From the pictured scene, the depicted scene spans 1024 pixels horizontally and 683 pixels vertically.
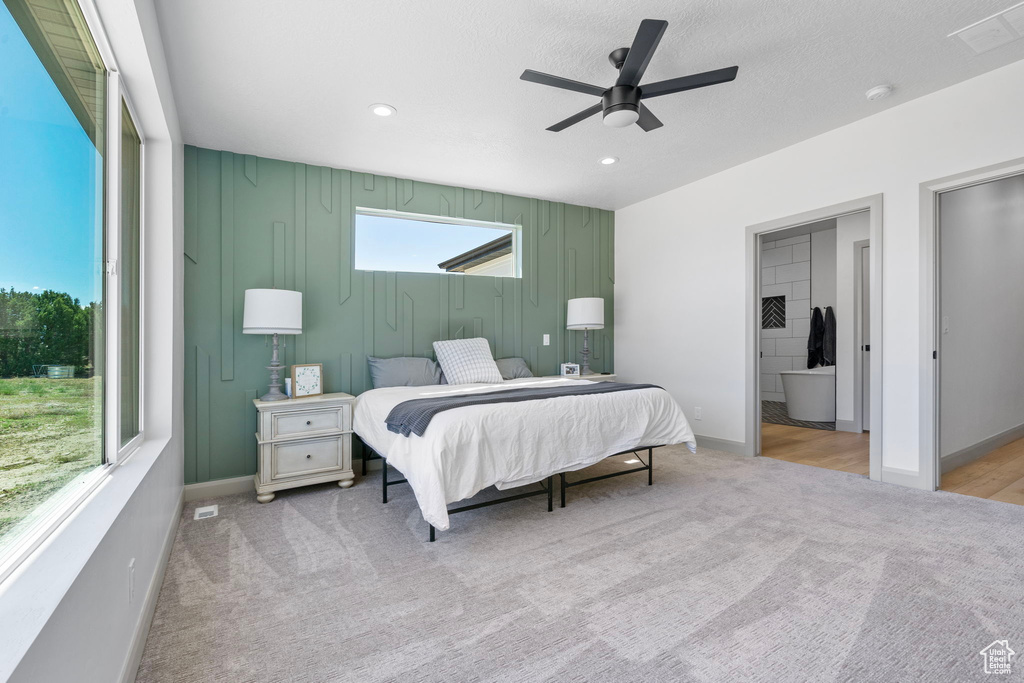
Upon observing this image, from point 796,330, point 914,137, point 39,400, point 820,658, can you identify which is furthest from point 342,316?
point 796,330

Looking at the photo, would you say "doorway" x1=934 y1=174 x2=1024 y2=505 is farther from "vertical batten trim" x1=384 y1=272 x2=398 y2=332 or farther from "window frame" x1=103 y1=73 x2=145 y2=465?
"window frame" x1=103 y1=73 x2=145 y2=465

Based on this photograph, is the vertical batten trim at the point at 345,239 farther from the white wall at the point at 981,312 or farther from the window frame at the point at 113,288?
the white wall at the point at 981,312

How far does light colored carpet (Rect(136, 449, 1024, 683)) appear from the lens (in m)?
1.55

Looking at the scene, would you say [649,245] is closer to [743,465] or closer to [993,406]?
[743,465]

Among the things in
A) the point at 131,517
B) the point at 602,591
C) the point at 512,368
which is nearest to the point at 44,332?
the point at 131,517

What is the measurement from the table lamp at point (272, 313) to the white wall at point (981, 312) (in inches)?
179

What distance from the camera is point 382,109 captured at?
3.05 meters

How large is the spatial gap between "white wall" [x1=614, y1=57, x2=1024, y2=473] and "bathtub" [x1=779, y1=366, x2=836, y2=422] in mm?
2122

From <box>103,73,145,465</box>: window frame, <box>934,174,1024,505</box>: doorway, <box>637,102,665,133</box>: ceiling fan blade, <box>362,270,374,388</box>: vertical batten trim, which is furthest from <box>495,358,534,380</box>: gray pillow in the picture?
<box>934,174,1024,505</box>: doorway

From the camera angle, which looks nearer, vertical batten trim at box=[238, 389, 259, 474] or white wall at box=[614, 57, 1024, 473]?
white wall at box=[614, 57, 1024, 473]

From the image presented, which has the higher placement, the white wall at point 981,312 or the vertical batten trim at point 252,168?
the vertical batten trim at point 252,168

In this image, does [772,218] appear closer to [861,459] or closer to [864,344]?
[861,459]

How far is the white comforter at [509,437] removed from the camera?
235 cm

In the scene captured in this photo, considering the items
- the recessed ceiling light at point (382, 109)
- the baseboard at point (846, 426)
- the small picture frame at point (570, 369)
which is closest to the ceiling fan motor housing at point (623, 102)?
the recessed ceiling light at point (382, 109)
